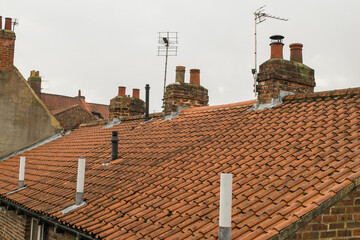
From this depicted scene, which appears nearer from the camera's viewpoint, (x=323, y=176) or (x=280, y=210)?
(x=280, y=210)

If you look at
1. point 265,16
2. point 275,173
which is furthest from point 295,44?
point 275,173

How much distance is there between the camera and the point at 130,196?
22.6ft

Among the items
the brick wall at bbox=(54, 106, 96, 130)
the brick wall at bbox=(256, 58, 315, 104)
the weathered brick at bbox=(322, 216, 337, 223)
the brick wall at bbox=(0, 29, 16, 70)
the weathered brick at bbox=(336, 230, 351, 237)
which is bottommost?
the weathered brick at bbox=(336, 230, 351, 237)

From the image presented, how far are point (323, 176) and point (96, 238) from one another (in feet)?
10.5

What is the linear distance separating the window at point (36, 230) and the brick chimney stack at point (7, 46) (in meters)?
8.63

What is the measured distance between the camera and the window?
29.5 feet

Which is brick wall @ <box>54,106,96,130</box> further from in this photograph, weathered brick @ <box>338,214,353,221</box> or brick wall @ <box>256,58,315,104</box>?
weathered brick @ <box>338,214,353,221</box>

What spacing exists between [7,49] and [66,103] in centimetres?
3048

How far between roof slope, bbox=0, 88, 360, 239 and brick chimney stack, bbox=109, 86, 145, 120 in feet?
15.5

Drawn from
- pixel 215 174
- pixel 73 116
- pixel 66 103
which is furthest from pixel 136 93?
pixel 66 103

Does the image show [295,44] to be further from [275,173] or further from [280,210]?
[280,210]

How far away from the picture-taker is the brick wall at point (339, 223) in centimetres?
429

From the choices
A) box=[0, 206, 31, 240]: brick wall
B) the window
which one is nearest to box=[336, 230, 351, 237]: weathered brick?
the window

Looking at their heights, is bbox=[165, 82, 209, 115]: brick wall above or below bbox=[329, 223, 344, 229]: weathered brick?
above
